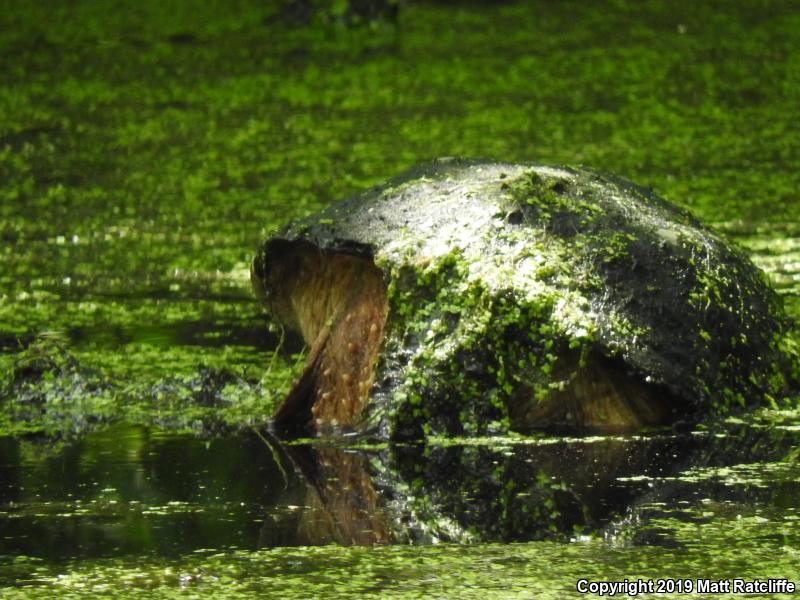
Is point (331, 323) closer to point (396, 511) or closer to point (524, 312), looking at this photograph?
Answer: point (524, 312)

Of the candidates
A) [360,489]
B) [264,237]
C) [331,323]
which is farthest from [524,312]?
[264,237]

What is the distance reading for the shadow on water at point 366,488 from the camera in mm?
4039

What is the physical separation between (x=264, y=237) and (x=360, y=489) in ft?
6.08

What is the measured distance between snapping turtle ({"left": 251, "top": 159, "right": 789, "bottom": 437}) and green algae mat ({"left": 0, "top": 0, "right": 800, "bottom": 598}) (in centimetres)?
13

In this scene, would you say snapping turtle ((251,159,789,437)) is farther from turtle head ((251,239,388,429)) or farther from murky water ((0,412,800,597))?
murky water ((0,412,800,597))

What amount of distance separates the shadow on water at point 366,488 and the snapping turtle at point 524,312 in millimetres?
132

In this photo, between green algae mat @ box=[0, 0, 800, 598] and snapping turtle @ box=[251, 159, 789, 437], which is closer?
green algae mat @ box=[0, 0, 800, 598]

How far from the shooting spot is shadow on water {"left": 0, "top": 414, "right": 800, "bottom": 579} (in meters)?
4.04

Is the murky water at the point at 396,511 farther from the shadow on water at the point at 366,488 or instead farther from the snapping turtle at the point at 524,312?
the snapping turtle at the point at 524,312

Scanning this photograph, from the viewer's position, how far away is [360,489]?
176 inches

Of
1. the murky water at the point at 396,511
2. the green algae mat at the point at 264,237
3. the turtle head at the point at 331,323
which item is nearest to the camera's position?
the murky water at the point at 396,511

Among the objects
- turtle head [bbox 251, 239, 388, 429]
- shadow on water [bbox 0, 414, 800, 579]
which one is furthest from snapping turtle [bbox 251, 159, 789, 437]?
shadow on water [bbox 0, 414, 800, 579]

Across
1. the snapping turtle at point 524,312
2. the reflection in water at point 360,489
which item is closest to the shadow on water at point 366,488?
the reflection in water at point 360,489

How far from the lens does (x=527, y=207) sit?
5.20m
